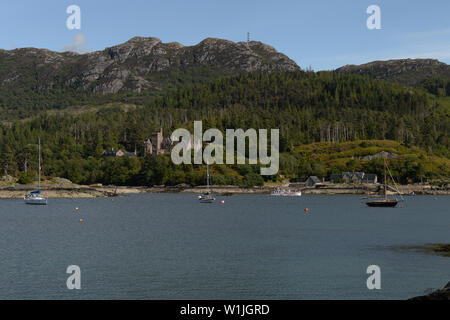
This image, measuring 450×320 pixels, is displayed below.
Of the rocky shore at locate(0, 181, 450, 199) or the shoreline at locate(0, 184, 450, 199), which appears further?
the shoreline at locate(0, 184, 450, 199)

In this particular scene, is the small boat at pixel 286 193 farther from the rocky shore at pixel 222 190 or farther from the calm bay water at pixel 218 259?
the calm bay water at pixel 218 259

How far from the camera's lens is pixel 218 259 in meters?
50.0

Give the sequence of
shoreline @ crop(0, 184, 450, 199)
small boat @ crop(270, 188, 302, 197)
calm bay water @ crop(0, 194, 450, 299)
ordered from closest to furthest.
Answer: calm bay water @ crop(0, 194, 450, 299)
shoreline @ crop(0, 184, 450, 199)
small boat @ crop(270, 188, 302, 197)

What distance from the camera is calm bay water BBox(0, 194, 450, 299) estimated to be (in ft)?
119

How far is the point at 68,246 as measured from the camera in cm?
5969

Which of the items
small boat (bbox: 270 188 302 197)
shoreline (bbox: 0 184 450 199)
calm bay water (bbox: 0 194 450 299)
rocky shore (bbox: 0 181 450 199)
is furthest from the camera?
small boat (bbox: 270 188 302 197)

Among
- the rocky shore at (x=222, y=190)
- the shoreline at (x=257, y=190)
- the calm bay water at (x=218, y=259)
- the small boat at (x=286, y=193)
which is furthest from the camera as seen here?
the small boat at (x=286, y=193)

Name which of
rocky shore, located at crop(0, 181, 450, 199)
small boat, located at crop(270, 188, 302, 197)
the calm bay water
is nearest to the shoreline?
rocky shore, located at crop(0, 181, 450, 199)

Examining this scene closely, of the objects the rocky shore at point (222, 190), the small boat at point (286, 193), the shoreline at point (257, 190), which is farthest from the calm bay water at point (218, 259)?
the small boat at point (286, 193)

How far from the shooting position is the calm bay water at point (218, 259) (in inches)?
1430

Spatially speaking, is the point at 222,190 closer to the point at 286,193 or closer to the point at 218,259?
the point at 286,193

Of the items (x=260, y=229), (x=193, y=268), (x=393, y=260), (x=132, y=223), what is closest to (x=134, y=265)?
(x=193, y=268)

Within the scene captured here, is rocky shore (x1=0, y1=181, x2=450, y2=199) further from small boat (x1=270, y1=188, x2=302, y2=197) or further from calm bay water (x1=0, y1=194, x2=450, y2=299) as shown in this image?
calm bay water (x1=0, y1=194, x2=450, y2=299)

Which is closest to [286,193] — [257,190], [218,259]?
[257,190]
